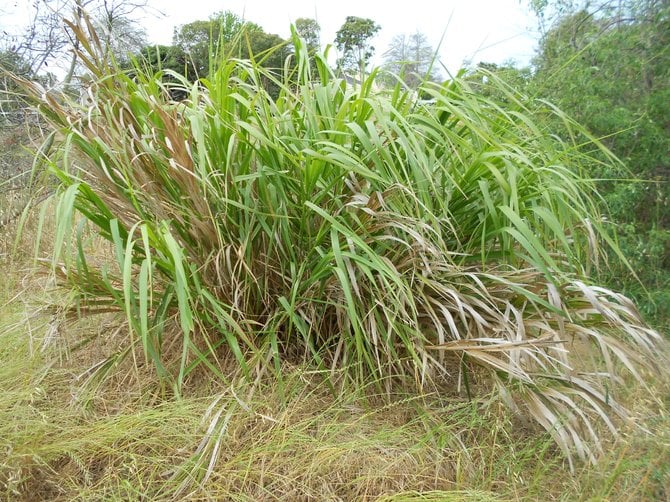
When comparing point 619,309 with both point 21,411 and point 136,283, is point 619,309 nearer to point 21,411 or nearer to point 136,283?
point 136,283

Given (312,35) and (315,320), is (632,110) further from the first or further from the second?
(315,320)

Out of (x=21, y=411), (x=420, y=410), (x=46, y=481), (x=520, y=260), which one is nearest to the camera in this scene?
(x=46, y=481)

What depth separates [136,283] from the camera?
6.48ft

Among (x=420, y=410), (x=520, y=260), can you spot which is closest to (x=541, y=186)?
(x=520, y=260)

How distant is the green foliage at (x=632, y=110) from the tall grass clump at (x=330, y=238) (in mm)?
1292

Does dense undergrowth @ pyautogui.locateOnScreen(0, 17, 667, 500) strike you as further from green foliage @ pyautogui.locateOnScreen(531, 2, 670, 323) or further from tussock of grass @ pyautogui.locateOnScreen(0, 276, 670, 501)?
green foliage @ pyautogui.locateOnScreen(531, 2, 670, 323)

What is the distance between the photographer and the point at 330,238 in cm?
185

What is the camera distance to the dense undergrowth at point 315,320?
1519mm

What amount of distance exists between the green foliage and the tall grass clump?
1.29 meters

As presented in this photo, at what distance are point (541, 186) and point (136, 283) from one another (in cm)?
139

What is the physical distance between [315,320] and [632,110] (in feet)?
7.71

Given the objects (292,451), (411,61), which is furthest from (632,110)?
(292,451)

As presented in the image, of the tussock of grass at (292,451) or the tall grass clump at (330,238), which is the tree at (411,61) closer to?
the tall grass clump at (330,238)

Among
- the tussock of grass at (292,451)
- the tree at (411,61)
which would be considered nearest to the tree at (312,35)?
the tree at (411,61)
